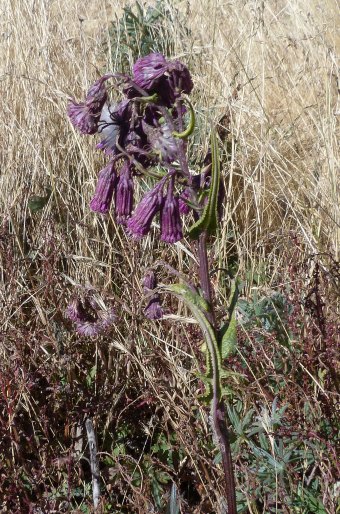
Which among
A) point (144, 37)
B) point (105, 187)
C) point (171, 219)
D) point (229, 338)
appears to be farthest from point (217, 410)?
point (144, 37)

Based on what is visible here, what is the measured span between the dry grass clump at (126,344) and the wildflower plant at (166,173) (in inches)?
3.9

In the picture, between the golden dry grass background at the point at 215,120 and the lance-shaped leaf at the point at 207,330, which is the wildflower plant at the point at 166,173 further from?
the golden dry grass background at the point at 215,120

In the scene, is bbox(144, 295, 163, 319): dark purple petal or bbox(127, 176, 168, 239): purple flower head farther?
bbox(144, 295, 163, 319): dark purple petal

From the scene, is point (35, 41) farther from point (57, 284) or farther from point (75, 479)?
point (75, 479)

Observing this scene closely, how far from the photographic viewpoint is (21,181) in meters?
2.44

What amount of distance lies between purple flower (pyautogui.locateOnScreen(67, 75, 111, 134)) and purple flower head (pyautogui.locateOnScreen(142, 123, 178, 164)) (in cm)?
11

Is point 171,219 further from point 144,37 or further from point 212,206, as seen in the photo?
point 144,37

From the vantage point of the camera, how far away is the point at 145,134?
3.85ft

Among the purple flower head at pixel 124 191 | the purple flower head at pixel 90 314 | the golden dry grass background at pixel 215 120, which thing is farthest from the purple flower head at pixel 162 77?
the golden dry grass background at pixel 215 120

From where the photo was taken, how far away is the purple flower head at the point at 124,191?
1174 millimetres

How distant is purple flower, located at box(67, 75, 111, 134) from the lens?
1174 millimetres

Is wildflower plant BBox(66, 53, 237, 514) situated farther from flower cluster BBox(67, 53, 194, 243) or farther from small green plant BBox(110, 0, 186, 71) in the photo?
small green plant BBox(110, 0, 186, 71)

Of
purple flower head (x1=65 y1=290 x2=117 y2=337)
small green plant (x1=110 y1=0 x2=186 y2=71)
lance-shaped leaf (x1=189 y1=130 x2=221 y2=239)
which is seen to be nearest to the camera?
lance-shaped leaf (x1=189 y1=130 x2=221 y2=239)

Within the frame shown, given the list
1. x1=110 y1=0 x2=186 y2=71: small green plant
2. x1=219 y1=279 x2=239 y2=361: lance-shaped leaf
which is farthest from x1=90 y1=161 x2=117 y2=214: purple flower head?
x1=110 y1=0 x2=186 y2=71: small green plant
